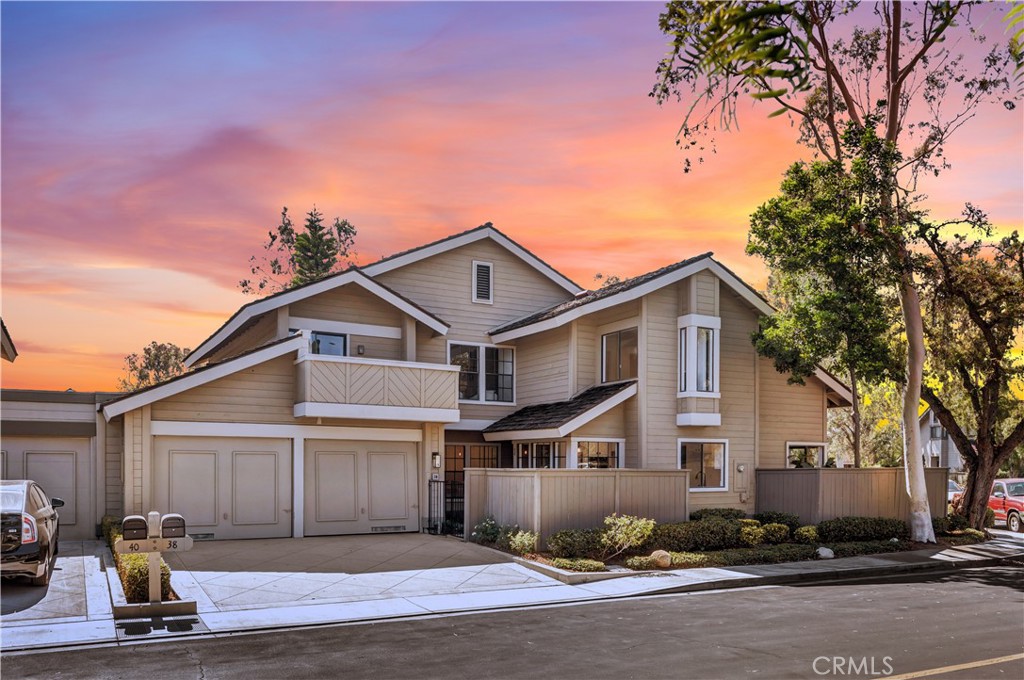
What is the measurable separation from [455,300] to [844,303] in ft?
38.2

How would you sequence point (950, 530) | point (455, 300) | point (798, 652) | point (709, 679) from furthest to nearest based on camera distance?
1. point (455, 300)
2. point (950, 530)
3. point (798, 652)
4. point (709, 679)

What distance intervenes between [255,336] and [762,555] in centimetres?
1612

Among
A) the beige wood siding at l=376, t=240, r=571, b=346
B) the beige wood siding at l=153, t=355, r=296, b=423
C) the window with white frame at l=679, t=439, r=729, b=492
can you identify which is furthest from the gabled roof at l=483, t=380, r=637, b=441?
the beige wood siding at l=153, t=355, r=296, b=423

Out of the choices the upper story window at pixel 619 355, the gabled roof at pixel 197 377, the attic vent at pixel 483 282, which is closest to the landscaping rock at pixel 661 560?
the upper story window at pixel 619 355

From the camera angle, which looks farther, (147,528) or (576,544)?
(576,544)

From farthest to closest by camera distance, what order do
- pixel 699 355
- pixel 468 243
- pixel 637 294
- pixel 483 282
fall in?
pixel 483 282
pixel 468 243
pixel 699 355
pixel 637 294

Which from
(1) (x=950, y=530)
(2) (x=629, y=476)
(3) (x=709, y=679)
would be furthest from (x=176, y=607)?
(1) (x=950, y=530)

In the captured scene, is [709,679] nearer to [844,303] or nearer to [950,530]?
[844,303]

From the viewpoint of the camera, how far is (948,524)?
2558 centimetres

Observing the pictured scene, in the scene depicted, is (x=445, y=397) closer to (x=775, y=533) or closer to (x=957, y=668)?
(x=775, y=533)

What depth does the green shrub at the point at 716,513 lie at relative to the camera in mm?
22750

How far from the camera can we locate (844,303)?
74.7 ft

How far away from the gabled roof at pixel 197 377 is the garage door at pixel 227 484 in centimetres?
122

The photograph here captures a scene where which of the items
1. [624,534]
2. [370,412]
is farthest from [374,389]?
[624,534]
